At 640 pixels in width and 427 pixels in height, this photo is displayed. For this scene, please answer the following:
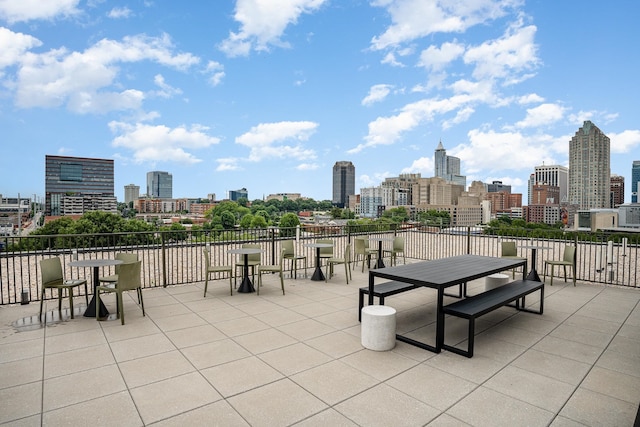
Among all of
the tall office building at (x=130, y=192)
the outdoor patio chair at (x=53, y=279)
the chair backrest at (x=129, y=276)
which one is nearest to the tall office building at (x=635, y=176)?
the chair backrest at (x=129, y=276)

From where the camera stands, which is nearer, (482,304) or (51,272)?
(482,304)

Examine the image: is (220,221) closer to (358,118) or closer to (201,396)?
(358,118)

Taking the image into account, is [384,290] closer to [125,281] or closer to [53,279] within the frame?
[125,281]

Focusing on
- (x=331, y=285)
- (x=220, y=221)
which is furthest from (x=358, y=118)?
(x=331, y=285)

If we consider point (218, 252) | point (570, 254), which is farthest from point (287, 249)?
point (570, 254)

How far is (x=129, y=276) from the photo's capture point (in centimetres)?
526

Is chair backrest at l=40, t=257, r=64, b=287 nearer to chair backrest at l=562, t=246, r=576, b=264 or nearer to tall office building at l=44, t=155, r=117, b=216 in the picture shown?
chair backrest at l=562, t=246, r=576, b=264

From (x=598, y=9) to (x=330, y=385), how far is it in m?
17.3

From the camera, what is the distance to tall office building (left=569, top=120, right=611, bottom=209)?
97.1 meters

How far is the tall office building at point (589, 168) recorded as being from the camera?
97.1 m

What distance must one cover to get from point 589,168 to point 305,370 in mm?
123370

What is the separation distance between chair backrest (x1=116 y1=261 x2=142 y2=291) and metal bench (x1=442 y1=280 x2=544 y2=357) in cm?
443

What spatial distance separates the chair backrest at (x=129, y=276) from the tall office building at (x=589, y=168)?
118 meters

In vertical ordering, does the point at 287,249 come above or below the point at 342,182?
below
